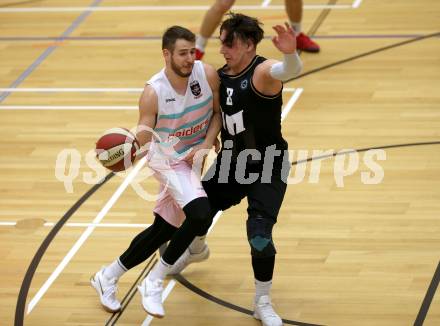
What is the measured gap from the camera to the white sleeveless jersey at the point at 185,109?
251 inches

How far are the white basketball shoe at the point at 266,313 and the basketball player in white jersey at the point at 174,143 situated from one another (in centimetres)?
63

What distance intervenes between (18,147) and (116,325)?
132 inches

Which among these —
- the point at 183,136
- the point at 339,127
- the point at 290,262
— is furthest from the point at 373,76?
the point at 183,136

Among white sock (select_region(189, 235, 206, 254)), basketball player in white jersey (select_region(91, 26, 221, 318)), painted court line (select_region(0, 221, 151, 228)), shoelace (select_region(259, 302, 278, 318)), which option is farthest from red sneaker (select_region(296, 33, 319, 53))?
shoelace (select_region(259, 302, 278, 318))

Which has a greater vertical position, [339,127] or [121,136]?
[121,136]

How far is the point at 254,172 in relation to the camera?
6.38 metres

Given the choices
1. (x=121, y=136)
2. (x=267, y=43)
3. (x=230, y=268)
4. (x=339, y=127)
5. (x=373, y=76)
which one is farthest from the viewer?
(x=267, y=43)

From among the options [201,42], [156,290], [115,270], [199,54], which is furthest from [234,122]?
[201,42]

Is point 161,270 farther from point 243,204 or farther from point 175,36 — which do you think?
point 243,204

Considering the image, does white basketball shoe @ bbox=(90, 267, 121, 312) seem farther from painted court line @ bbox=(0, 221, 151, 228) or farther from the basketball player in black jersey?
painted court line @ bbox=(0, 221, 151, 228)

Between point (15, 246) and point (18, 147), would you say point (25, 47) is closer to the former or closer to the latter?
point (18, 147)

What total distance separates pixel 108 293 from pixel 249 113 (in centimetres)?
161

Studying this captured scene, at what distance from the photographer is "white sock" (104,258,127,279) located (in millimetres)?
6672

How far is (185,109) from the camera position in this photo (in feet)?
21.0
